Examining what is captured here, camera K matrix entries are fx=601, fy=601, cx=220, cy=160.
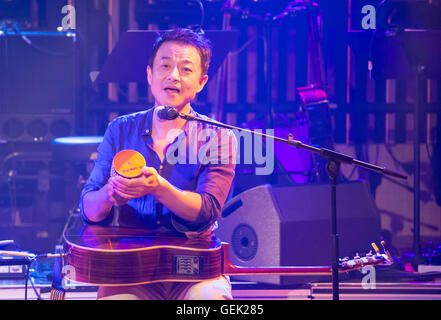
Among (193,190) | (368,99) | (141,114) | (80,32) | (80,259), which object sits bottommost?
(80,259)

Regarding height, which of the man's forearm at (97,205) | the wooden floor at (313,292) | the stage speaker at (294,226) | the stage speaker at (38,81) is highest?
the stage speaker at (38,81)

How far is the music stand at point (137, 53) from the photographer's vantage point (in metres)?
4.30

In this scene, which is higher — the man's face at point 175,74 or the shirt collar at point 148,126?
the man's face at point 175,74

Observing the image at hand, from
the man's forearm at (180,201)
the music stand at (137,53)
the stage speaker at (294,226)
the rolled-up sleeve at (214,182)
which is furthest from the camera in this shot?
the music stand at (137,53)

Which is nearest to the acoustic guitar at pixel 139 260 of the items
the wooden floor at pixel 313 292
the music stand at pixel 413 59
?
the wooden floor at pixel 313 292

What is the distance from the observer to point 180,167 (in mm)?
2746

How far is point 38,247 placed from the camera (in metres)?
5.11

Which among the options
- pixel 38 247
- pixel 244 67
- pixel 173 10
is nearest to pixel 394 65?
pixel 244 67

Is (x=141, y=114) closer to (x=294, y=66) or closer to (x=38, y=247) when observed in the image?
(x=38, y=247)

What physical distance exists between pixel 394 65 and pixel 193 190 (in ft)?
8.60

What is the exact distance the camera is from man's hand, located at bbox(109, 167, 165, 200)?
234 centimetres

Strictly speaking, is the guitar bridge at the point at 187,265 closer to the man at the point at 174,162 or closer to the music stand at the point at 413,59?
the man at the point at 174,162

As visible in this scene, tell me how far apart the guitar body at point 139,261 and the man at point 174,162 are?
0.25ft
